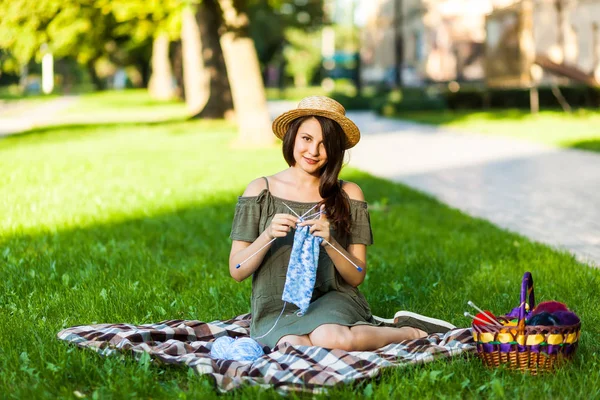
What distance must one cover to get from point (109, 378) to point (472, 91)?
27.6 m

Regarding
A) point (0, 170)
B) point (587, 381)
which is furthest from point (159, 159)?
point (587, 381)

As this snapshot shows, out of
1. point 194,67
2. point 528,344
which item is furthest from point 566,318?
point 194,67

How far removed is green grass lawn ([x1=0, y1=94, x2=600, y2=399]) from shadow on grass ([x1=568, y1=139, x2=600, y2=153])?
17.4 feet

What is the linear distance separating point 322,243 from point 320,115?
0.64 m

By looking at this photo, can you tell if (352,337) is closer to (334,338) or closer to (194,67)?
(334,338)

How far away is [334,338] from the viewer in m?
4.36

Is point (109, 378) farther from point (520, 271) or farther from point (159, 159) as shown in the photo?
point (159, 159)

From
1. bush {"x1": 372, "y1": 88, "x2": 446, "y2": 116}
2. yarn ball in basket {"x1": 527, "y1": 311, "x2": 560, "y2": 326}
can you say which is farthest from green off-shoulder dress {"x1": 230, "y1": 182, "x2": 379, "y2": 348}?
bush {"x1": 372, "y1": 88, "x2": 446, "y2": 116}

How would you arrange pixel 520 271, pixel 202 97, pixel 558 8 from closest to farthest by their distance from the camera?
pixel 520 271 → pixel 202 97 → pixel 558 8

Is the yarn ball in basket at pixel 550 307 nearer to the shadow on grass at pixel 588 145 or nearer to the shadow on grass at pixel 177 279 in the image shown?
the shadow on grass at pixel 177 279

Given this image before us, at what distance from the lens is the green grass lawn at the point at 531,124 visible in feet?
58.7

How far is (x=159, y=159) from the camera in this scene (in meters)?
15.1

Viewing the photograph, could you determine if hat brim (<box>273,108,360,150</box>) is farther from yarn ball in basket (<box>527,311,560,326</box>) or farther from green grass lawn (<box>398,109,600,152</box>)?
green grass lawn (<box>398,109,600,152</box>)

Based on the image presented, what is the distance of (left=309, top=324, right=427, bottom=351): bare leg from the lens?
4359 mm
